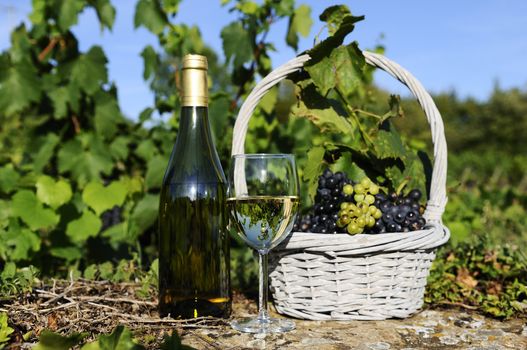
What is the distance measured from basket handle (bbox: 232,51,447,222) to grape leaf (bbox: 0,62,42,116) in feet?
6.85

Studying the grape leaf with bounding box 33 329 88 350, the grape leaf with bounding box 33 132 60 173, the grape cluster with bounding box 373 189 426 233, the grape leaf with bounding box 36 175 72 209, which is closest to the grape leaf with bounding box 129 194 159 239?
the grape leaf with bounding box 36 175 72 209

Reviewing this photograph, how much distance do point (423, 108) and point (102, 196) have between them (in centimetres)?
191

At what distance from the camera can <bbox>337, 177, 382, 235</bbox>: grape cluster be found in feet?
6.21

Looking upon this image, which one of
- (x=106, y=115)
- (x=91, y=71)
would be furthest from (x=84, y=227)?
(x=91, y=71)

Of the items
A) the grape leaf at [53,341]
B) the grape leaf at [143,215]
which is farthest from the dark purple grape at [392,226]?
the grape leaf at [143,215]

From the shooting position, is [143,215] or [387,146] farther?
[143,215]

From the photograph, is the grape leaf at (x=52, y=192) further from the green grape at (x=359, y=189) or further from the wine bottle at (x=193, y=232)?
the green grape at (x=359, y=189)

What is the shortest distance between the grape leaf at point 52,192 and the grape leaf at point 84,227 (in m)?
0.19

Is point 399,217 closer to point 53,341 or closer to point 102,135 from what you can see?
point 53,341

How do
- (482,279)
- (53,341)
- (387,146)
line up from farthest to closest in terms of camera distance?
(482,279), (387,146), (53,341)

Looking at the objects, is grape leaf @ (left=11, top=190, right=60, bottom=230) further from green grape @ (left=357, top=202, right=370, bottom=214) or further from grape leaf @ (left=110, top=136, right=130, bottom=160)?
green grape @ (left=357, top=202, right=370, bottom=214)

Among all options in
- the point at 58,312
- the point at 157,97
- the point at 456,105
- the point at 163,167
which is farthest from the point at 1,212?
the point at 456,105

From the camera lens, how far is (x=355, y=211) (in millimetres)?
1908

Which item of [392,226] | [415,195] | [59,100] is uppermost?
[59,100]
